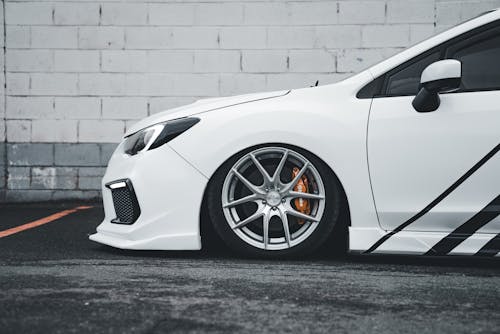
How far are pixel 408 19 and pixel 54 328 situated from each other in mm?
6078

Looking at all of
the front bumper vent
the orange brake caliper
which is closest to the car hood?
the front bumper vent

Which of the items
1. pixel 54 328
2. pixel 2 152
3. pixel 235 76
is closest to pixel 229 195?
pixel 54 328

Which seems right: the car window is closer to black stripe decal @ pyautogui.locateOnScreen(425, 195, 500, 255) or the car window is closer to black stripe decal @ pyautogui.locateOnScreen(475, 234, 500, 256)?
black stripe decal @ pyautogui.locateOnScreen(425, 195, 500, 255)

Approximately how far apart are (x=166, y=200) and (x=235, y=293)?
42.4 inches

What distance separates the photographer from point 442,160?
12.8 ft

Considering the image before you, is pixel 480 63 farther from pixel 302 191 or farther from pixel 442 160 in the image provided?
pixel 302 191

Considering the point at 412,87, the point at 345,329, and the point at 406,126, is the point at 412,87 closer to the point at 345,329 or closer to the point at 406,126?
the point at 406,126

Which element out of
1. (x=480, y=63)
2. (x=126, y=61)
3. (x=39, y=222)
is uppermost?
(x=126, y=61)

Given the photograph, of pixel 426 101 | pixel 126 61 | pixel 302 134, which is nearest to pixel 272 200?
pixel 302 134

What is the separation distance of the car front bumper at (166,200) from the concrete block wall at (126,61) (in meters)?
3.88

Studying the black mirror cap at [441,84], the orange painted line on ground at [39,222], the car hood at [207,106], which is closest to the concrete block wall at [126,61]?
the orange painted line on ground at [39,222]

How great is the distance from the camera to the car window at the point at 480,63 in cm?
400

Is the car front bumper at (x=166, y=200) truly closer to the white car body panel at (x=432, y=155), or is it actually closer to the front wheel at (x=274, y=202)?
the front wheel at (x=274, y=202)

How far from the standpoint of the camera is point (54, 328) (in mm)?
2580
